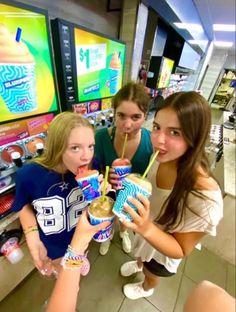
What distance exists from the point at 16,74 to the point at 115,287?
1637 mm

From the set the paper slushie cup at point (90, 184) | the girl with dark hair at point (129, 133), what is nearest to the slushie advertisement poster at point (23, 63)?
the girl with dark hair at point (129, 133)

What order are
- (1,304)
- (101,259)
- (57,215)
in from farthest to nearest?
(101,259)
(1,304)
(57,215)

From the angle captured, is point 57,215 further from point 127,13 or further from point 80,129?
point 127,13

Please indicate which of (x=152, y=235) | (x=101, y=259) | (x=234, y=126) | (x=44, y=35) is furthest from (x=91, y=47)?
(x=234, y=126)

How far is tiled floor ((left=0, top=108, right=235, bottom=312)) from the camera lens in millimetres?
1187

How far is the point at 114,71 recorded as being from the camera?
153 cm

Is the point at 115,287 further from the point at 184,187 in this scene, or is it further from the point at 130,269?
the point at 184,187

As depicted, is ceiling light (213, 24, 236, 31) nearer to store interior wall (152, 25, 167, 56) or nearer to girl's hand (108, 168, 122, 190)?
store interior wall (152, 25, 167, 56)

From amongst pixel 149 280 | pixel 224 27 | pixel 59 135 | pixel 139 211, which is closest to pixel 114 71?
pixel 59 135

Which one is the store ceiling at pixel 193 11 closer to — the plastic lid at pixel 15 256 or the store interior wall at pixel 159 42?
the store interior wall at pixel 159 42

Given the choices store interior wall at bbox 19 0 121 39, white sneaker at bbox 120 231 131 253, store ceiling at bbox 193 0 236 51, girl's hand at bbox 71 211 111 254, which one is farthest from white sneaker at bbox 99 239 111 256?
store ceiling at bbox 193 0 236 51

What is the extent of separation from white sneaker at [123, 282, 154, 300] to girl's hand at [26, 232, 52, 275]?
2.30ft

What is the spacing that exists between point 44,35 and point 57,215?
99cm

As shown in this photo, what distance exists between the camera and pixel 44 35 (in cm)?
89
